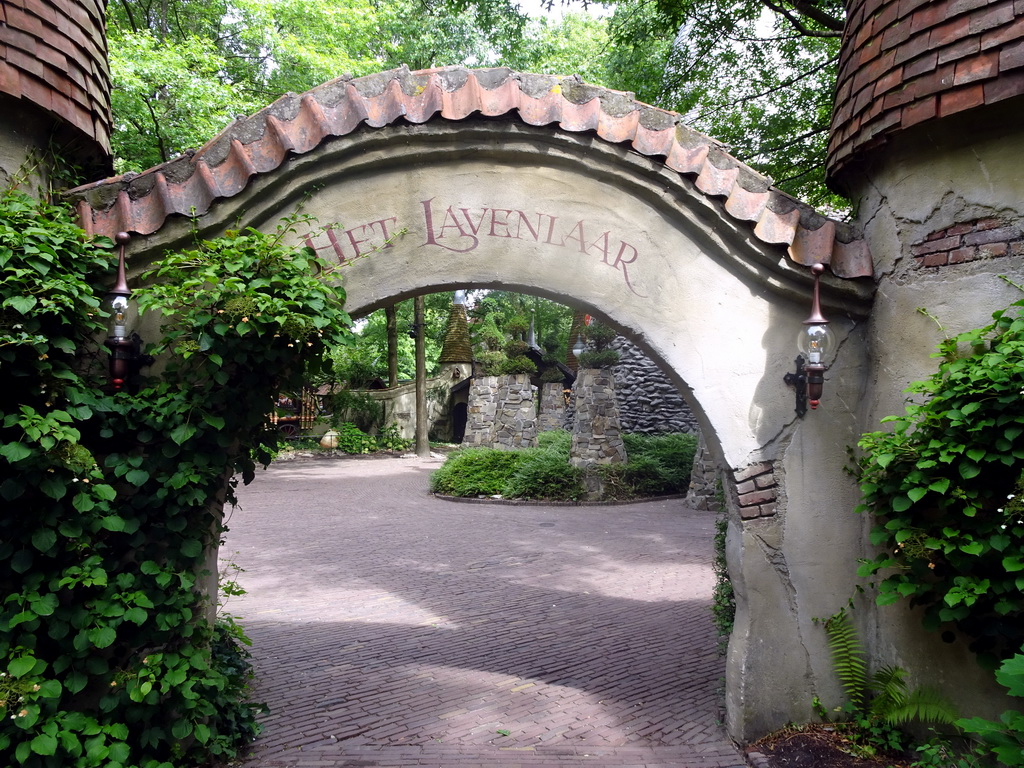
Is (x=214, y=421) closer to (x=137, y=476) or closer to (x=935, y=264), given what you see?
(x=137, y=476)

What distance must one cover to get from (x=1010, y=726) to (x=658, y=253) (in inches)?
111

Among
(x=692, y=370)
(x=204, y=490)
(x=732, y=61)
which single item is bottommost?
(x=204, y=490)

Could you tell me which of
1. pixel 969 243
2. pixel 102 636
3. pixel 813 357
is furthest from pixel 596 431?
pixel 102 636

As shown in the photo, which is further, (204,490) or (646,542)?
(646,542)

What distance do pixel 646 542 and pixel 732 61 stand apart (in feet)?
23.9

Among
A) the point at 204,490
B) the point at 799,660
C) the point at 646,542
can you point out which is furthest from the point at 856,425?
the point at 646,542

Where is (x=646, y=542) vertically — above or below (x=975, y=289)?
below

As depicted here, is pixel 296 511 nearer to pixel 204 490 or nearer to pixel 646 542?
pixel 646 542

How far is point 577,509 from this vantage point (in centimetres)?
1499

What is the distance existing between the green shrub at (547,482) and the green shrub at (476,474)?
0.39 m

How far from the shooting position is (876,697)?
4188mm

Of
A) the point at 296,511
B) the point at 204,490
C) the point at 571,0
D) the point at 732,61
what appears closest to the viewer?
the point at 204,490

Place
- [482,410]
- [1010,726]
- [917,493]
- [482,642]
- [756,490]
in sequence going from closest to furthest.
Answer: [1010,726], [917,493], [756,490], [482,642], [482,410]

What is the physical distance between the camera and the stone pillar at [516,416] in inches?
917
